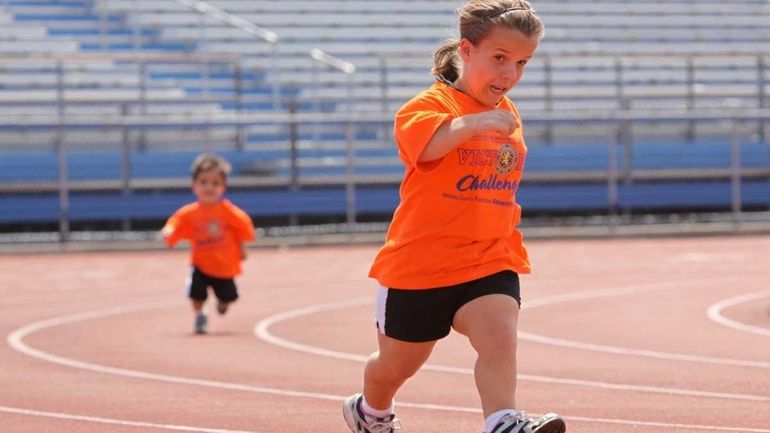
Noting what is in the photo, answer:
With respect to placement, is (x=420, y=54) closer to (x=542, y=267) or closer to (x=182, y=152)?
(x=182, y=152)

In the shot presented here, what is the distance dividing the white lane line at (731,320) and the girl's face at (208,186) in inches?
171

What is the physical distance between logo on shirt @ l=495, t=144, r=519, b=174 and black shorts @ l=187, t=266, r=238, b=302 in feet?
26.4

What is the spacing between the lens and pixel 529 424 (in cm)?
575

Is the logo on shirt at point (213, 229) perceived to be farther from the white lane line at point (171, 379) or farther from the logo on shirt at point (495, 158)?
the logo on shirt at point (495, 158)

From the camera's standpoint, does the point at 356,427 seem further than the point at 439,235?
Yes

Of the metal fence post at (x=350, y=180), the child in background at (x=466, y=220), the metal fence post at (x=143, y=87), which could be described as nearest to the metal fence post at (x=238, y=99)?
the metal fence post at (x=143, y=87)

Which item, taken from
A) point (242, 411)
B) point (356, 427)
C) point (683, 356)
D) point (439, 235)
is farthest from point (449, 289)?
point (683, 356)

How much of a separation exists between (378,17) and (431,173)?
1102 inches

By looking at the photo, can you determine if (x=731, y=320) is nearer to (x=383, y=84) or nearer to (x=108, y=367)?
(x=108, y=367)

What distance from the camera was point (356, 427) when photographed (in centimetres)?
665

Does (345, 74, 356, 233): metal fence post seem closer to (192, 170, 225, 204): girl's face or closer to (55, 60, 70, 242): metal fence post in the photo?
(55, 60, 70, 242): metal fence post

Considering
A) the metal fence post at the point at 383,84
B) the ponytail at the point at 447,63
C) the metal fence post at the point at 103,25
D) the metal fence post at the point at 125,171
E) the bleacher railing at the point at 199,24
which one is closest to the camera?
the ponytail at the point at 447,63

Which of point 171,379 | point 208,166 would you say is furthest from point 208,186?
point 171,379

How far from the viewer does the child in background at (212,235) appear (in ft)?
46.9
